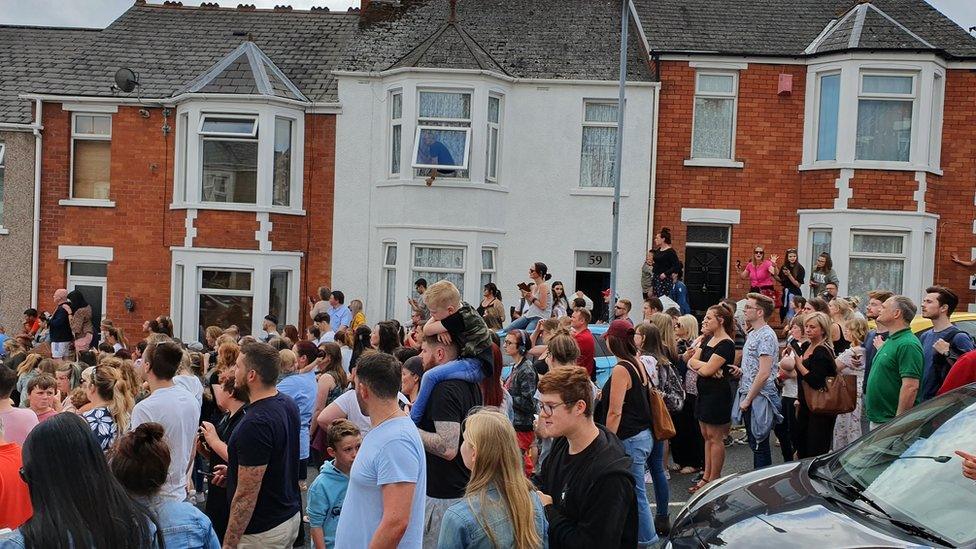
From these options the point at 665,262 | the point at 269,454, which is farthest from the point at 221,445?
the point at 665,262

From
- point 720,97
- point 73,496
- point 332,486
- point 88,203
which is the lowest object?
point 332,486

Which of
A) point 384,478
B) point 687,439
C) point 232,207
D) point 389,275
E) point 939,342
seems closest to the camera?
point 384,478

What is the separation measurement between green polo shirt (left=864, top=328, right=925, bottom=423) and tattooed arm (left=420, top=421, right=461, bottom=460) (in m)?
4.19

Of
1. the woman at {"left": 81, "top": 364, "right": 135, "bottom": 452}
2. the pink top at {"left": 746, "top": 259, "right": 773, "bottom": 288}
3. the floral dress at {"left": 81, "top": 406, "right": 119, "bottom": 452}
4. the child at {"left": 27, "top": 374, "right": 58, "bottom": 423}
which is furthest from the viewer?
the pink top at {"left": 746, "top": 259, "right": 773, "bottom": 288}

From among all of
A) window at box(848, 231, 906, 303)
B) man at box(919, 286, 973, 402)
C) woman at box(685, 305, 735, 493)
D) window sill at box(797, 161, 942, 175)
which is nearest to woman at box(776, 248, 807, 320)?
window at box(848, 231, 906, 303)

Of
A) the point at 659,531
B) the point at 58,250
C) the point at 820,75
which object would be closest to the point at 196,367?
the point at 659,531

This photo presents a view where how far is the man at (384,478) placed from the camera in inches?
167

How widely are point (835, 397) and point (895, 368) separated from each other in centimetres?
76

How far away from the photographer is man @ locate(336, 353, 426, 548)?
4.25 m

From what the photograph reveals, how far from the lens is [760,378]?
883 cm

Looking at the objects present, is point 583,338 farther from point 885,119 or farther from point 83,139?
point 83,139

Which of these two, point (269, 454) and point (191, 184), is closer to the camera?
point (269, 454)

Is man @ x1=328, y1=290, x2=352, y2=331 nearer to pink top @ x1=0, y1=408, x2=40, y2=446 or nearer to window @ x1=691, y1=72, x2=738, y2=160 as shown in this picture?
window @ x1=691, y1=72, x2=738, y2=160

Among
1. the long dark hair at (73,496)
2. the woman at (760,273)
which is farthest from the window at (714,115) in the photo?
the long dark hair at (73,496)
